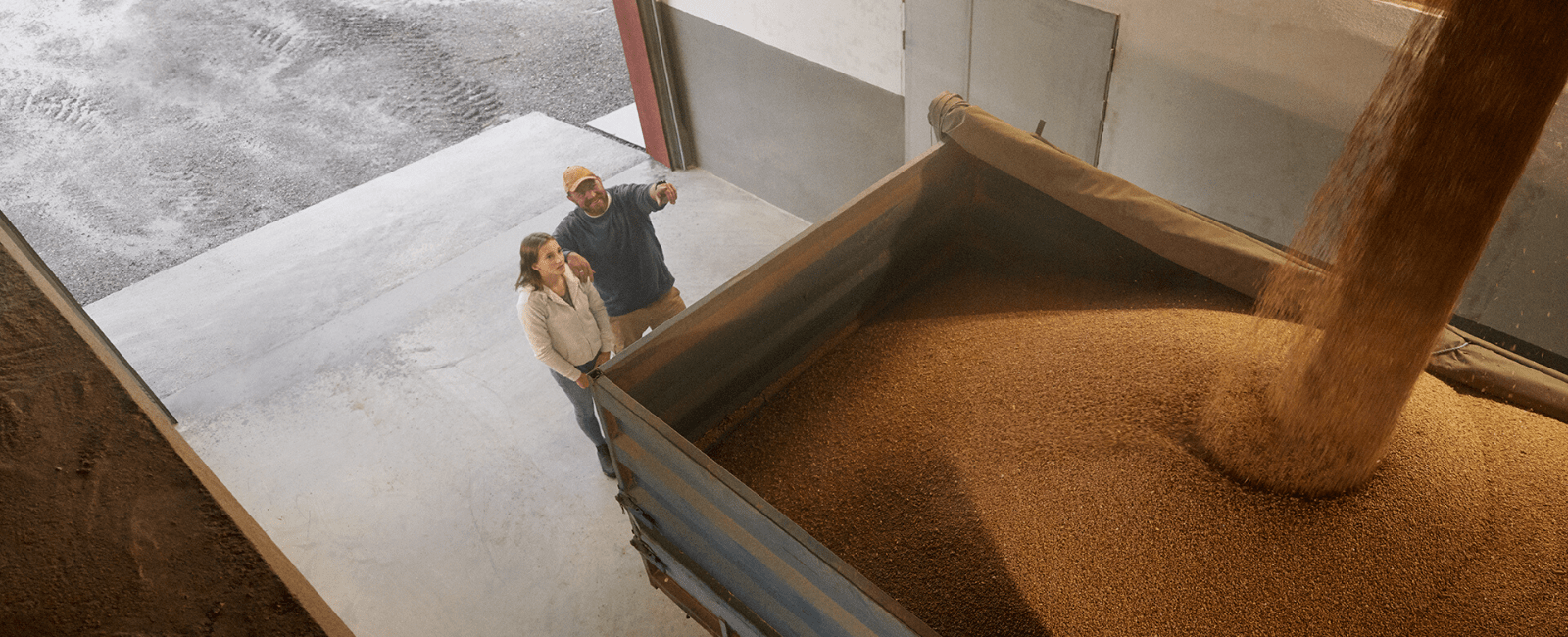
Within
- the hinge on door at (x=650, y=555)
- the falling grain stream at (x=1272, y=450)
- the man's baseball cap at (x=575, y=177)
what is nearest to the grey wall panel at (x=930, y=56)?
the man's baseball cap at (x=575, y=177)

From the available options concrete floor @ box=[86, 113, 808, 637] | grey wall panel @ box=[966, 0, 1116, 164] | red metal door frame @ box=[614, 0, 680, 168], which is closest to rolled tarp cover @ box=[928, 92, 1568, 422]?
grey wall panel @ box=[966, 0, 1116, 164]

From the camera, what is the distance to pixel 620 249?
11.1 ft

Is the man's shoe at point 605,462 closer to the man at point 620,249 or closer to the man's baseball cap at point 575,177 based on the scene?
the man at point 620,249

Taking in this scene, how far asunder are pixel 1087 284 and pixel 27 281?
2.73 m

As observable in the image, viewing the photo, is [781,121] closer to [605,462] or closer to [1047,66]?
[1047,66]

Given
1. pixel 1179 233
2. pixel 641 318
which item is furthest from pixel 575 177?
pixel 1179 233

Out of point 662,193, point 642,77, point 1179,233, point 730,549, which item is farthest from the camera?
point 642,77

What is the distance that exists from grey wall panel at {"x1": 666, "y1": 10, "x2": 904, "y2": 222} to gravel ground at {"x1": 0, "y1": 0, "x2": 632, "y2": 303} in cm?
154

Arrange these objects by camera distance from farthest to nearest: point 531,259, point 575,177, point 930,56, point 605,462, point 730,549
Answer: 1. point 930,56
2. point 605,462
3. point 575,177
4. point 531,259
5. point 730,549

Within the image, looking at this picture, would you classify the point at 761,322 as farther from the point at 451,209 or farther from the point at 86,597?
the point at 451,209

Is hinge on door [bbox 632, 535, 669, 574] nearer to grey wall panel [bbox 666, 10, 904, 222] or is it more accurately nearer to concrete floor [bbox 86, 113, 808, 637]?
concrete floor [bbox 86, 113, 808, 637]

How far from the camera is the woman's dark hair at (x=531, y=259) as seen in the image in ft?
9.49

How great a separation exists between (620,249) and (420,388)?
1443 mm

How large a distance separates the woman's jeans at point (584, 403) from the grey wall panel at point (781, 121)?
1900 mm
